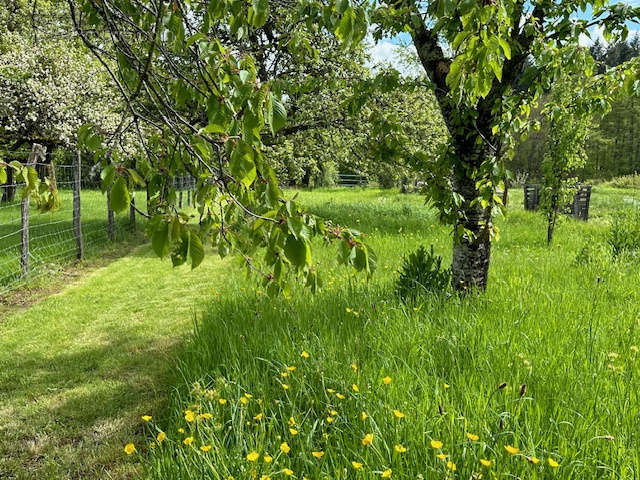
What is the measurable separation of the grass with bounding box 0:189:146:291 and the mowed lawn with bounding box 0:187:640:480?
5.36ft

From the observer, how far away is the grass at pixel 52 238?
280 inches

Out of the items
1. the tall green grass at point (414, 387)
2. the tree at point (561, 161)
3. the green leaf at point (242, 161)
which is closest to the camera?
the green leaf at point (242, 161)

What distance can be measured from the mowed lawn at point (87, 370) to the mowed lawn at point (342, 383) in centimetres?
2

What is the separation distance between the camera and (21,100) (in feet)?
39.9

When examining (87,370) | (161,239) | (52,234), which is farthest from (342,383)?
(52,234)

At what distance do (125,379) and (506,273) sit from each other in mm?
4148

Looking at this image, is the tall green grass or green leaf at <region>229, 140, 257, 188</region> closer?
green leaf at <region>229, 140, 257, 188</region>

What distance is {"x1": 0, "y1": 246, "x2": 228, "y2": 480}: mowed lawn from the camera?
2961 millimetres

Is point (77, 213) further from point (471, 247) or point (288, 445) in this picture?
point (288, 445)

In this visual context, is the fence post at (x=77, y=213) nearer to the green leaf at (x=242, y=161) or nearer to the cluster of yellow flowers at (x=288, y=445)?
the cluster of yellow flowers at (x=288, y=445)

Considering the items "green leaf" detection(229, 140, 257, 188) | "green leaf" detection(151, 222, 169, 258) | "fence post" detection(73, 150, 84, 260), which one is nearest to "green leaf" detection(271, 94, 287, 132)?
"green leaf" detection(229, 140, 257, 188)

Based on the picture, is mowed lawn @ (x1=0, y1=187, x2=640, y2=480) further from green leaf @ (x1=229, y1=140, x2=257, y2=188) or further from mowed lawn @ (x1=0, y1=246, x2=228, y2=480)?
green leaf @ (x1=229, y1=140, x2=257, y2=188)

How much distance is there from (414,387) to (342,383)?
0.40 metres

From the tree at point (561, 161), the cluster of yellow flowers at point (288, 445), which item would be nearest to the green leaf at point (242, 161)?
the cluster of yellow flowers at point (288, 445)
